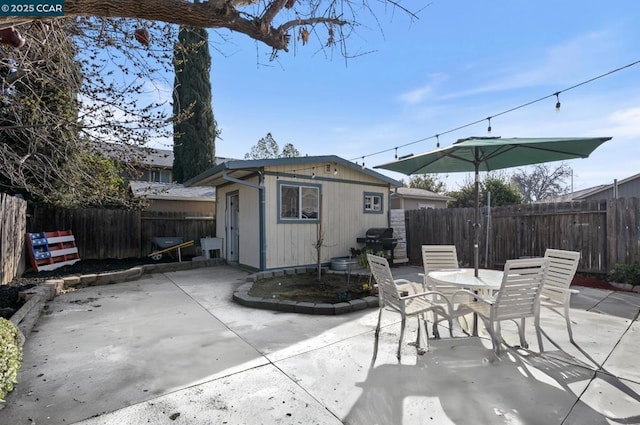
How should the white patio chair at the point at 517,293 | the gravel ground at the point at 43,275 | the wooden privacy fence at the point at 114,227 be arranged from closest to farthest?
1. the white patio chair at the point at 517,293
2. the gravel ground at the point at 43,275
3. the wooden privacy fence at the point at 114,227

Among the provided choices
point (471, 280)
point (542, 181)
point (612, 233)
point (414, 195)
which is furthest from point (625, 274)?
point (542, 181)

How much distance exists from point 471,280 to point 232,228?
708 centimetres

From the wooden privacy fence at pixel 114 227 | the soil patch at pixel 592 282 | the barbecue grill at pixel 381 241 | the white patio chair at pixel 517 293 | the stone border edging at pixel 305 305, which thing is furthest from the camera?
the wooden privacy fence at pixel 114 227

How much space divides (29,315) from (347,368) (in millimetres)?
4074

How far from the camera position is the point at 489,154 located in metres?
4.18

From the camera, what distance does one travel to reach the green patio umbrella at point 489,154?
3506 mm

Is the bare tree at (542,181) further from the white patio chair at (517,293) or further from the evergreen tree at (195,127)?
the white patio chair at (517,293)

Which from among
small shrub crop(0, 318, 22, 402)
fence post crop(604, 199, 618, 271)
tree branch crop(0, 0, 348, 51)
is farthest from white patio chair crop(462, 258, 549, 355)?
fence post crop(604, 199, 618, 271)

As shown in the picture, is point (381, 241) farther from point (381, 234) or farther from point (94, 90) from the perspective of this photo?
Result: point (94, 90)

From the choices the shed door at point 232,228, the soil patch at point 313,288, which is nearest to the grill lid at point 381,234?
the soil patch at point 313,288

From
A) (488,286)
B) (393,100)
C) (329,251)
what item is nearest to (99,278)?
(329,251)

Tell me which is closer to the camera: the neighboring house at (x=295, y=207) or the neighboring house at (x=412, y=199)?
the neighboring house at (x=295, y=207)

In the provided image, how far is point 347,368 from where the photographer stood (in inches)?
109

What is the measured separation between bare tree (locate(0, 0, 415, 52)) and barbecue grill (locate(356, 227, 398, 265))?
5765 millimetres
